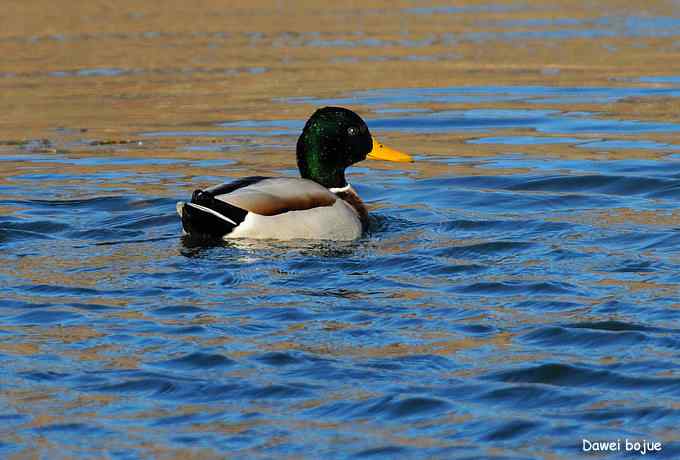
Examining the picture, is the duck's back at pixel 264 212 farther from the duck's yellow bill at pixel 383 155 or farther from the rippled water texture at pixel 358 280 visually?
the duck's yellow bill at pixel 383 155

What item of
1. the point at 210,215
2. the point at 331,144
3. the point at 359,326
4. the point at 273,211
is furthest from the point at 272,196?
the point at 359,326

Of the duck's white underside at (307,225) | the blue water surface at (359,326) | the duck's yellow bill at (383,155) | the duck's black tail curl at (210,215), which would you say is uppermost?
the duck's yellow bill at (383,155)

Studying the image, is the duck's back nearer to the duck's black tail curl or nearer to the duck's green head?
the duck's black tail curl

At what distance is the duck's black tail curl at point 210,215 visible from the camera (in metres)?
9.05

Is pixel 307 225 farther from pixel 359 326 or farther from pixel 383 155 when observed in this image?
pixel 359 326

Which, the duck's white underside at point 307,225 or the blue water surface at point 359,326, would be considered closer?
the blue water surface at point 359,326

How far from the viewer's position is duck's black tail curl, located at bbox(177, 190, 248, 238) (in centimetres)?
905

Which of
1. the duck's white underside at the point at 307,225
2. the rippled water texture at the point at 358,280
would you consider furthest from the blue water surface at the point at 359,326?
the duck's white underside at the point at 307,225

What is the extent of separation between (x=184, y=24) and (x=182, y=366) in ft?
59.5

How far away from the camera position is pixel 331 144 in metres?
10.4

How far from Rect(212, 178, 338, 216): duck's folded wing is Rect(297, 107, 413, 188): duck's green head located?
0.90 meters

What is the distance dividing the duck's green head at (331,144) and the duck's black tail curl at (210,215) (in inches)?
57.5

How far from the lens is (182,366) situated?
20.4ft

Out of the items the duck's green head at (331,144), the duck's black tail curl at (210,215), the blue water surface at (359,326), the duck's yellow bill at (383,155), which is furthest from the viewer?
the duck's yellow bill at (383,155)
